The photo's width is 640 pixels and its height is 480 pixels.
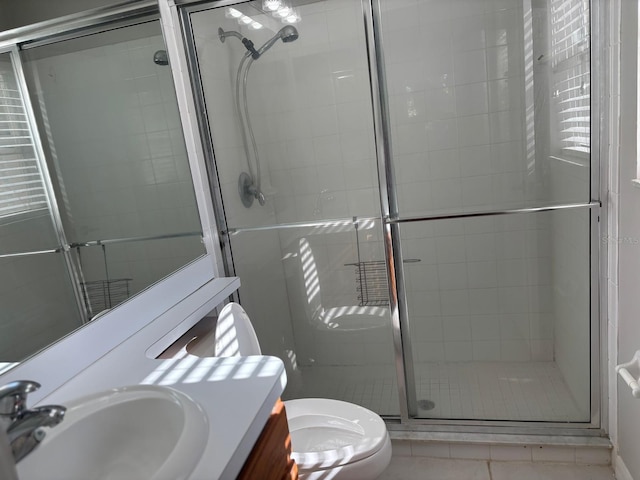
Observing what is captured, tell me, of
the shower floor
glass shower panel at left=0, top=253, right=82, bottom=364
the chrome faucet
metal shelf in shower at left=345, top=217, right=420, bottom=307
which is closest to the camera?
the chrome faucet

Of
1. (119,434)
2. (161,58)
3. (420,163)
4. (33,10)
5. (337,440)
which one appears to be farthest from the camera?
(420,163)

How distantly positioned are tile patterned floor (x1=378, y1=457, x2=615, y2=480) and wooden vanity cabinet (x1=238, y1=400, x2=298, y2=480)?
96 cm

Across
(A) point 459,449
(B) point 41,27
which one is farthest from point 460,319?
(B) point 41,27

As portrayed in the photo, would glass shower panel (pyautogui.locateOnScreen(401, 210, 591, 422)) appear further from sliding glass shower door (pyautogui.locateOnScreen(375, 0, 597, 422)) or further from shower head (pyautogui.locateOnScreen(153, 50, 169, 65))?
shower head (pyautogui.locateOnScreen(153, 50, 169, 65))

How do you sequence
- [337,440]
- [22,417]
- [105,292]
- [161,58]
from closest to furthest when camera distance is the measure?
[22,417]
[105,292]
[337,440]
[161,58]

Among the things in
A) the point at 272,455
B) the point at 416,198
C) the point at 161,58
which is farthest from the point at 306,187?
the point at 272,455

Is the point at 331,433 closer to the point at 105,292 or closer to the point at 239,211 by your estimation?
the point at 105,292

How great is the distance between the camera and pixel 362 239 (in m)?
2.24

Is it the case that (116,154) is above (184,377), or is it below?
above

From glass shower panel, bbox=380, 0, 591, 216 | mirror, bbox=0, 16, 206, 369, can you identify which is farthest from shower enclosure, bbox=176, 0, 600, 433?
mirror, bbox=0, 16, 206, 369

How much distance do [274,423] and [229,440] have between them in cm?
22

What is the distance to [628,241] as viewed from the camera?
1.57 metres

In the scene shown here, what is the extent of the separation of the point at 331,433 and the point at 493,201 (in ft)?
3.87

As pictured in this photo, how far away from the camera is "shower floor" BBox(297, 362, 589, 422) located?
81.1 inches
